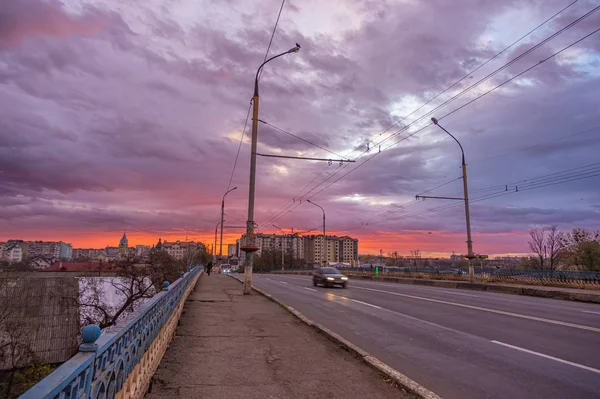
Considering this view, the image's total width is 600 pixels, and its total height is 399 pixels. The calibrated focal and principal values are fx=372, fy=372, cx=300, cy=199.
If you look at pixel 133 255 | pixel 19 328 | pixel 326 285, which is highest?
pixel 133 255

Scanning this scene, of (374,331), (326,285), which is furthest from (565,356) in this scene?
(326,285)

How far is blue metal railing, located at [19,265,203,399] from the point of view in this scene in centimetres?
191

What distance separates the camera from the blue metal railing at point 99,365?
191 centimetres

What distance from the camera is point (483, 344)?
26.0 ft

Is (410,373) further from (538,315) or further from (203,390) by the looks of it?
(538,315)

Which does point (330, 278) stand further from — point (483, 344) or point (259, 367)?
point (259, 367)

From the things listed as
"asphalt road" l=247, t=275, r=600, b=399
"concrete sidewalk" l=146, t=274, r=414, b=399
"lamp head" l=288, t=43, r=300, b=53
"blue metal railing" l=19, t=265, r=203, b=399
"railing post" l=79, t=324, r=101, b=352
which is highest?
"lamp head" l=288, t=43, r=300, b=53

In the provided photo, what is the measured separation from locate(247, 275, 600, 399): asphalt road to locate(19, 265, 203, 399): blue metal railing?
4.03 metres

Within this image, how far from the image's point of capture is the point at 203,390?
4.77 meters

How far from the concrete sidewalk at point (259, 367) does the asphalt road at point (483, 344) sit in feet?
3.15

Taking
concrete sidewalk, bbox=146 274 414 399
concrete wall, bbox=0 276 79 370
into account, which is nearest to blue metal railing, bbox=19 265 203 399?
concrete sidewalk, bbox=146 274 414 399

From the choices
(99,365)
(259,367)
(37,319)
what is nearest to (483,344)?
(259,367)

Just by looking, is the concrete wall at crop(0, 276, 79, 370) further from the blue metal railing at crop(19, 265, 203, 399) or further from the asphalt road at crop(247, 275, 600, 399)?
the blue metal railing at crop(19, 265, 203, 399)

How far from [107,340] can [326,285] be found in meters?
23.3
